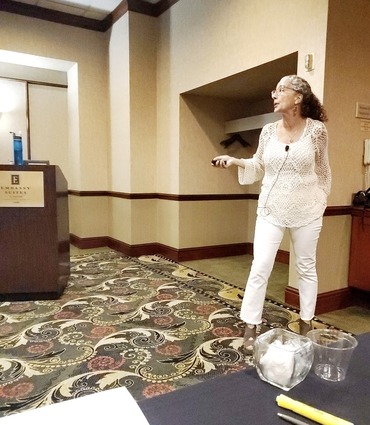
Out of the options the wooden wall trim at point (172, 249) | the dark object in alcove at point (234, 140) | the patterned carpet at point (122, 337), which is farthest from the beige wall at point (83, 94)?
the patterned carpet at point (122, 337)

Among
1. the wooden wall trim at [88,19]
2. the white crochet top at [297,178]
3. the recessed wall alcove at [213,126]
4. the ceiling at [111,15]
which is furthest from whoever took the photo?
the wooden wall trim at [88,19]

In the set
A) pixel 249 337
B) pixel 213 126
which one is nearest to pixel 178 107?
pixel 213 126

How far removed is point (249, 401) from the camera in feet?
1.97

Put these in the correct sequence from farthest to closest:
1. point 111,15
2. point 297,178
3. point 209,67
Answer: point 111,15 < point 209,67 < point 297,178

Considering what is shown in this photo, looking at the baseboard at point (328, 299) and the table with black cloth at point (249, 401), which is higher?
the table with black cloth at point (249, 401)

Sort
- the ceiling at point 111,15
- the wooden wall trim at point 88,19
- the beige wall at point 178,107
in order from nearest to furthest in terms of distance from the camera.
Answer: the beige wall at point 178,107 < the ceiling at point 111,15 < the wooden wall trim at point 88,19

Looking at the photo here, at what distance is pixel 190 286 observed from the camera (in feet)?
10.5

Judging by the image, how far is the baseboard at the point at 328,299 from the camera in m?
2.63

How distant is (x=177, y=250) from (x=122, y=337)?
205 centimetres

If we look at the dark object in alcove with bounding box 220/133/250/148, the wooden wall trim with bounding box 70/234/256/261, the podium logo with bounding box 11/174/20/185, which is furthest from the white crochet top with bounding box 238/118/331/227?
the dark object in alcove with bounding box 220/133/250/148

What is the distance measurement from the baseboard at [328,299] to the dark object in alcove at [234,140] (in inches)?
87.7

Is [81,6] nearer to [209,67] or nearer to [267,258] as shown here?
[209,67]

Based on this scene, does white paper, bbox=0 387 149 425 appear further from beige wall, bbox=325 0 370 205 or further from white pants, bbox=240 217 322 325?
beige wall, bbox=325 0 370 205

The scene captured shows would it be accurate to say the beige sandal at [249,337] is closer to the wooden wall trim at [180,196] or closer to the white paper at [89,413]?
the white paper at [89,413]
